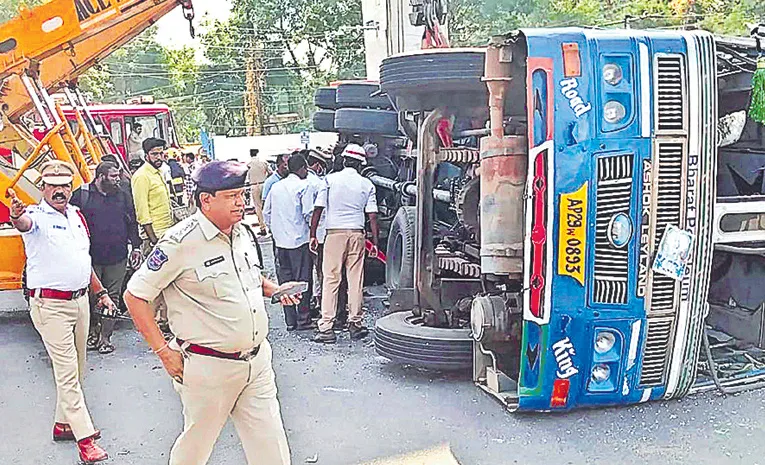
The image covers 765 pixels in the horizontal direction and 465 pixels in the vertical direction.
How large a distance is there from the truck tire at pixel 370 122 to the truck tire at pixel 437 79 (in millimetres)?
2259

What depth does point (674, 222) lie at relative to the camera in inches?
194

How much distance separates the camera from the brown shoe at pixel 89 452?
4.77 metres

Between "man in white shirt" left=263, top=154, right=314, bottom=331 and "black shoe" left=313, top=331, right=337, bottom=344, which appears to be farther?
"man in white shirt" left=263, top=154, right=314, bottom=331

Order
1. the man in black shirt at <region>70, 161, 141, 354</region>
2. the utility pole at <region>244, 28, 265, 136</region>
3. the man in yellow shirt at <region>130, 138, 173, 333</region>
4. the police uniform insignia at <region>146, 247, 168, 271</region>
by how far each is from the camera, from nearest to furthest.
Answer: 1. the police uniform insignia at <region>146, 247, 168, 271</region>
2. the man in black shirt at <region>70, 161, 141, 354</region>
3. the man in yellow shirt at <region>130, 138, 173, 333</region>
4. the utility pole at <region>244, 28, 265, 136</region>

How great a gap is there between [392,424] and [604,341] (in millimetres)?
1333

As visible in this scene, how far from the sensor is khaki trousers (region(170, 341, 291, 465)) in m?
3.48

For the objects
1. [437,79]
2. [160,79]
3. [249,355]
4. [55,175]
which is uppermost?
[160,79]

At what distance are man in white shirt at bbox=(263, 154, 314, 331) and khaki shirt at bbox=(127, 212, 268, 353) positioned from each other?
4.18m

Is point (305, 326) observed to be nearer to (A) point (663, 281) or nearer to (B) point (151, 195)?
(B) point (151, 195)

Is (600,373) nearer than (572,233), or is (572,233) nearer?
(572,233)

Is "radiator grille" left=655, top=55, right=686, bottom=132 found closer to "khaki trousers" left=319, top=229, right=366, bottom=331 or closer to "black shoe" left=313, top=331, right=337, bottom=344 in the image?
"khaki trousers" left=319, top=229, right=366, bottom=331

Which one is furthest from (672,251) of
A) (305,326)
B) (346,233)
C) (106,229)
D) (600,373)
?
(106,229)

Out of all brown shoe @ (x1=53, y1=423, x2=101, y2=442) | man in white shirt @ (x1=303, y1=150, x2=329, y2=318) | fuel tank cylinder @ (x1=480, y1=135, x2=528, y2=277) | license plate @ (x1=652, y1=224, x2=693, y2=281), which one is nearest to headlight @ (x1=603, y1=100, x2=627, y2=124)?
fuel tank cylinder @ (x1=480, y1=135, x2=528, y2=277)

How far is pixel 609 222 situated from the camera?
4840 mm
